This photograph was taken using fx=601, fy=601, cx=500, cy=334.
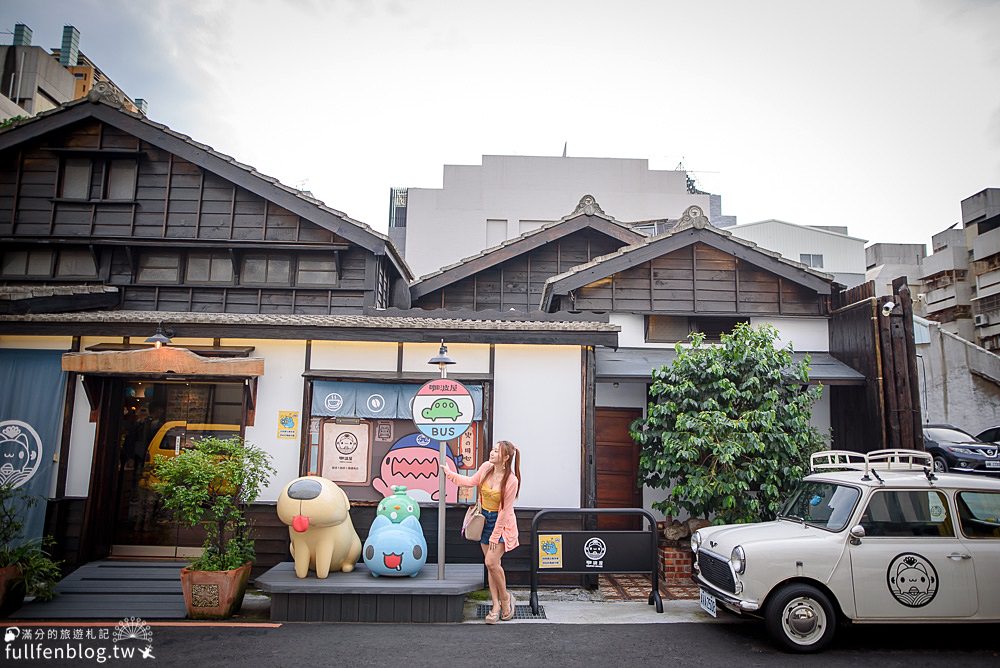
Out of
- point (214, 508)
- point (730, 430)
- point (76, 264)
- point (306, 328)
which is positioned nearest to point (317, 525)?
point (214, 508)

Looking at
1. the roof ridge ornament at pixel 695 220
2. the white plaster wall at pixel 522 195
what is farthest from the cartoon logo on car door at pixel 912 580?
the white plaster wall at pixel 522 195

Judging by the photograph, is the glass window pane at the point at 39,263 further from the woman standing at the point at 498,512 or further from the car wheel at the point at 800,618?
the car wheel at the point at 800,618

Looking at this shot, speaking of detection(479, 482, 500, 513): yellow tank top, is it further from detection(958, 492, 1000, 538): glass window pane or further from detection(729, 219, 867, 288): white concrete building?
detection(729, 219, 867, 288): white concrete building

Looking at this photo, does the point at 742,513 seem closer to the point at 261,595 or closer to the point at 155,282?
the point at 261,595

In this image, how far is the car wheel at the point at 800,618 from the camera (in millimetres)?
6000

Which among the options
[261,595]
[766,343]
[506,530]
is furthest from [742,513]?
[261,595]

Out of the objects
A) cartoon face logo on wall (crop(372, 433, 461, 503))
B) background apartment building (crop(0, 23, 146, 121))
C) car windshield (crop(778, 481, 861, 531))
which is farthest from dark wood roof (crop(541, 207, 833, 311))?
background apartment building (crop(0, 23, 146, 121))

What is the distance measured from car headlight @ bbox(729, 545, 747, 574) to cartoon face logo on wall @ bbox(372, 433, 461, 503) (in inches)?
151

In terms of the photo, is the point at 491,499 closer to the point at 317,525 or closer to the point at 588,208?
the point at 317,525

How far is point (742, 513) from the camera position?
8297 millimetres

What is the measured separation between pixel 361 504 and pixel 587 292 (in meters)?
5.58

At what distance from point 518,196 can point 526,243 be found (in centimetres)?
1495

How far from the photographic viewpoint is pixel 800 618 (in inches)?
238

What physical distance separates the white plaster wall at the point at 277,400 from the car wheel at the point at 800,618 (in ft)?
20.6
